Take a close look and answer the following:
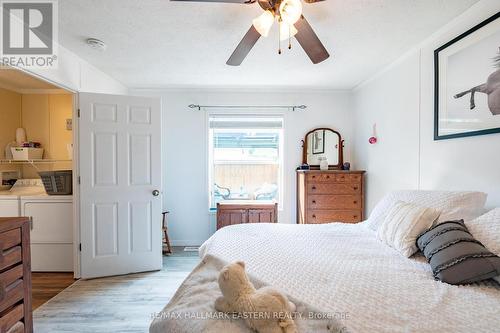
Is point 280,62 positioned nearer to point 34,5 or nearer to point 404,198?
point 404,198

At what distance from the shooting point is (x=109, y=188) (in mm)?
2805

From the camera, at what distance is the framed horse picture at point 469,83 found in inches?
64.1

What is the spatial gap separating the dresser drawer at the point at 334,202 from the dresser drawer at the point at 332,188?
5cm

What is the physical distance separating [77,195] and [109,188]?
322 mm

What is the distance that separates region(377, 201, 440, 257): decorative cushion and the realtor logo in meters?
2.71

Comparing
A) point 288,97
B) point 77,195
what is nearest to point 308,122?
point 288,97

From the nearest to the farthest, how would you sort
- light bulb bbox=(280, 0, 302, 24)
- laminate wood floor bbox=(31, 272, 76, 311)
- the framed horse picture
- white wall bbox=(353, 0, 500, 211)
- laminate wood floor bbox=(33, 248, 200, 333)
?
light bulb bbox=(280, 0, 302, 24) < the framed horse picture < white wall bbox=(353, 0, 500, 211) < laminate wood floor bbox=(33, 248, 200, 333) < laminate wood floor bbox=(31, 272, 76, 311)

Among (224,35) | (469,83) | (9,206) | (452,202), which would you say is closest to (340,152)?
(469,83)

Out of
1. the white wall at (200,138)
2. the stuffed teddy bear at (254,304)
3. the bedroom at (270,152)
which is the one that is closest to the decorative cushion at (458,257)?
the bedroom at (270,152)

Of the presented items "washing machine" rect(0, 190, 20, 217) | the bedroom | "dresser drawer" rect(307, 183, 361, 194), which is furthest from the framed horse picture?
"washing machine" rect(0, 190, 20, 217)

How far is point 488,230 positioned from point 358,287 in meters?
0.82

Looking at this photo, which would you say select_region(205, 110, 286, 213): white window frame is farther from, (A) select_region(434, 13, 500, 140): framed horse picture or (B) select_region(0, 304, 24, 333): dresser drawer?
(B) select_region(0, 304, 24, 333): dresser drawer

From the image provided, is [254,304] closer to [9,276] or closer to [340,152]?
[9,276]

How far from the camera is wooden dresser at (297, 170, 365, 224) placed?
11.0ft
